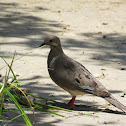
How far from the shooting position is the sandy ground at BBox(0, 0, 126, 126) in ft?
17.0

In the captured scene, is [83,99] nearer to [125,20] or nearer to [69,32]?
[69,32]

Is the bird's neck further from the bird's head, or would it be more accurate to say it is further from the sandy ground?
the sandy ground

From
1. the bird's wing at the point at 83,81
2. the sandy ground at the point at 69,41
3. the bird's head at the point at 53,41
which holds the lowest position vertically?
the sandy ground at the point at 69,41

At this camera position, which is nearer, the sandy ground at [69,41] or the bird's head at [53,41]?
the sandy ground at [69,41]

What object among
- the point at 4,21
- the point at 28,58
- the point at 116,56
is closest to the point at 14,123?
the point at 28,58

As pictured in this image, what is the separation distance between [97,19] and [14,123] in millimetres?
7061

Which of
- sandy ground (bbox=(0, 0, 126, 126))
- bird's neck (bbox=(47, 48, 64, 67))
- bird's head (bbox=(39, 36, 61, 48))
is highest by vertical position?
bird's head (bbox=(39, 36, 61, 48))

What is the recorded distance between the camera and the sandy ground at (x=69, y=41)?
5.19m

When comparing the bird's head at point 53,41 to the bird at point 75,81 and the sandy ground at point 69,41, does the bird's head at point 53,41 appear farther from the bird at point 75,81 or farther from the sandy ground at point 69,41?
the sandy ground at point 69,41

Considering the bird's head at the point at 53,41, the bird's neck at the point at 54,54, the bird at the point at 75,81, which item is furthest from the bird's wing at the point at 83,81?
the bird's head at the point at 53,41

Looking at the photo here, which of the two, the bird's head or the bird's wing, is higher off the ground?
the bird's head

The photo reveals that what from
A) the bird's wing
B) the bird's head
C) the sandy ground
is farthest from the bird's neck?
the sandy ground

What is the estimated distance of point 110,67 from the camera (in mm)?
7496

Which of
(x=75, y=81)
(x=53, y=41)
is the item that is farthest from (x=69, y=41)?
(x=75, y=81)
